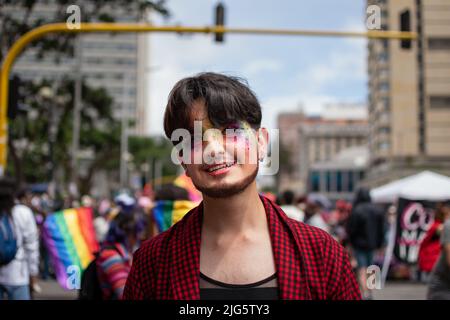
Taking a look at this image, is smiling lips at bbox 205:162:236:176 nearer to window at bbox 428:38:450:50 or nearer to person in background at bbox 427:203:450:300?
person in background at bbox 427:203:450:300

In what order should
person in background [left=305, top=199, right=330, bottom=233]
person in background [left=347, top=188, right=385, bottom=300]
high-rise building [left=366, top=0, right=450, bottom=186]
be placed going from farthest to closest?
high-rise building [left=366, top=0, right=450, bottom=186]
person in background [left=347, top=188, right=385, bottom=300]
person in background [left=305, top=199, right=330, bottom=233]

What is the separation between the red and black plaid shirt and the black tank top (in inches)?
1.3

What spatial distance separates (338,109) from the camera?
184625 mm

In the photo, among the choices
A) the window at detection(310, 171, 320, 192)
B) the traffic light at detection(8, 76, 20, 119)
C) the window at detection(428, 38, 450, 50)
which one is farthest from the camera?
the window at detection(310, 171, 320, 192)

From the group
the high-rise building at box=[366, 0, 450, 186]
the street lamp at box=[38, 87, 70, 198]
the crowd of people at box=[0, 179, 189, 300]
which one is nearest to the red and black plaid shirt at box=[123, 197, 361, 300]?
the crowd of people at box=[0, 179, 189, 300]

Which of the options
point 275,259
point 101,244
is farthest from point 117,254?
point 275,259

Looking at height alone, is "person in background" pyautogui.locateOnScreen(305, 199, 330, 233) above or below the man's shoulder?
below

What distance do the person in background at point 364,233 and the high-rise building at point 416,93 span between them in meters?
42.6

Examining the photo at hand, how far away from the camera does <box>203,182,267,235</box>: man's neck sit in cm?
188

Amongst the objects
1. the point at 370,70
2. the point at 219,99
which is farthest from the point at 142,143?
the point at 219,99

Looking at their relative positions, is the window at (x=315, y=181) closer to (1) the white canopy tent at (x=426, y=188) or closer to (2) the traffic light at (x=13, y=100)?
(1) the white canopy tent at (x=426, y=188)

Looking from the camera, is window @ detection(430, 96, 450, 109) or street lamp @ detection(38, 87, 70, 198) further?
window @ detection(430, 96, 450, 109)

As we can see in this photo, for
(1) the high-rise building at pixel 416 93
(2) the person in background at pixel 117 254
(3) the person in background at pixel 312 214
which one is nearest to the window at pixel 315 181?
(1) the high-rise building at pixel 416 93

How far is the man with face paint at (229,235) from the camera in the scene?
181cm
